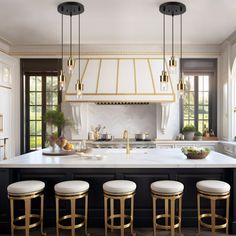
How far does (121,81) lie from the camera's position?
5.53m

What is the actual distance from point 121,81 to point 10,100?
2.65 m

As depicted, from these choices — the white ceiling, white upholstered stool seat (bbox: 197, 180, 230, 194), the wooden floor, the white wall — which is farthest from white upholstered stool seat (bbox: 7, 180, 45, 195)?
the white wall

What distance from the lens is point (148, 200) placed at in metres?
3.31

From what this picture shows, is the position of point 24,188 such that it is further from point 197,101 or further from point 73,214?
point 197,101

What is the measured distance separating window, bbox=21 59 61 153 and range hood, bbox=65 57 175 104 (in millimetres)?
899

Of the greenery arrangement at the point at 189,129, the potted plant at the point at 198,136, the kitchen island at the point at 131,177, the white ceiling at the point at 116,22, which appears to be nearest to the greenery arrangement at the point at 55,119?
the kitchen island at the point at 131,177

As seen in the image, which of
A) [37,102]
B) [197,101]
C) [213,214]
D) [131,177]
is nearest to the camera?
[213,214]

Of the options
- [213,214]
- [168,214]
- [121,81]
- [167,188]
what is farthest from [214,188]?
[121,81]

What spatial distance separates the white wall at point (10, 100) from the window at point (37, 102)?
0.51 feet

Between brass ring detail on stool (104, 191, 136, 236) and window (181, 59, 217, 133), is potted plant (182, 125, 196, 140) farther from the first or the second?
brass ring detail on stool (104, 191, 136, 236)

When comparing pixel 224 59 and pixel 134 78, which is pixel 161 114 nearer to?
pixel 134 78

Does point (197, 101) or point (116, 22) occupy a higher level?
point (116, 22)

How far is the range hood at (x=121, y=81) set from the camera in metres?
5.45

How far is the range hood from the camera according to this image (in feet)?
17.9
